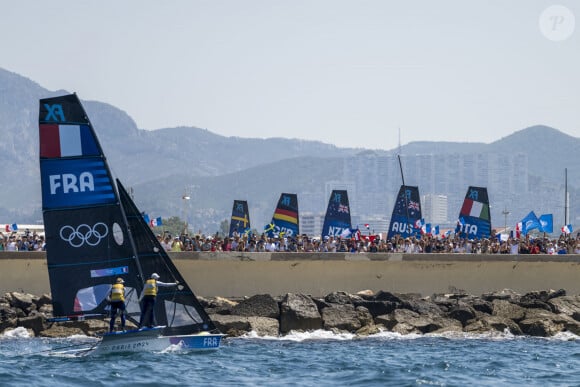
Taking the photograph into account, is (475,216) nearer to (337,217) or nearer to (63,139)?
(337,217)

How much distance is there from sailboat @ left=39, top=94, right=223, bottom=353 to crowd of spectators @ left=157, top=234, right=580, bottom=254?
11.4 metres

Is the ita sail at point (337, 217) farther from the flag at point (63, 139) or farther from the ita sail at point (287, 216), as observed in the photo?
the flag at point (63, 139)

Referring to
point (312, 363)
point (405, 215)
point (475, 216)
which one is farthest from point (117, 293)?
point (405, 215)

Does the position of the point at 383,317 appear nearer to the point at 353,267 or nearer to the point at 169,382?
the point at 353,267

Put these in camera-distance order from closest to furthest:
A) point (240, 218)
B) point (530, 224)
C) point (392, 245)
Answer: point (392, 245)
point (530, 224)
point (240, 218)

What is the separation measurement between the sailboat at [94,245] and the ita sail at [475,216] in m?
21.7

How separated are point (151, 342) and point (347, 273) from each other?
38.6 ft

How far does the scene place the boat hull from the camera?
2720cm

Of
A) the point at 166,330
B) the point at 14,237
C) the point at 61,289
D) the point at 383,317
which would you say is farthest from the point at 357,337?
the point at 14,237

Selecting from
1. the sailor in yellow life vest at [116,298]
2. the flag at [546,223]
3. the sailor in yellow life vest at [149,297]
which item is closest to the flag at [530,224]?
the flag at [546,223]

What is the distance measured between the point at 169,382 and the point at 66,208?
5.93 m

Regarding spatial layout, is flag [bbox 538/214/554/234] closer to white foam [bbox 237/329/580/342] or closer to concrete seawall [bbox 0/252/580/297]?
concrete seawall [bbox 0/252/580/297]

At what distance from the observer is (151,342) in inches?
1087

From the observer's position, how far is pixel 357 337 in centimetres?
3372
